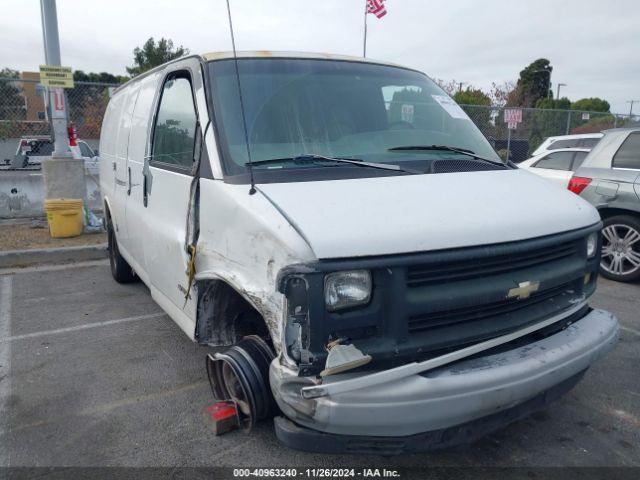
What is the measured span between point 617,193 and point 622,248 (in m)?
0.66

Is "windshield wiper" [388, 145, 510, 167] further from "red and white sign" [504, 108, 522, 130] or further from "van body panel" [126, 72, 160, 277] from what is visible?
"red and white sign" [504, 108, 522, 130]

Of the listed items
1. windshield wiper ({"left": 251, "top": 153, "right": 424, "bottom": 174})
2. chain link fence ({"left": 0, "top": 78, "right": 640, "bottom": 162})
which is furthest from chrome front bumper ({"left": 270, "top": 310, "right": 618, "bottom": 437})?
chain link fence ({"left": 0, "top": 78, "right": 640, "bottom": 162})

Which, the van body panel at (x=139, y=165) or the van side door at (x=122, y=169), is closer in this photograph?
the van body panel at (x=139, y=165)

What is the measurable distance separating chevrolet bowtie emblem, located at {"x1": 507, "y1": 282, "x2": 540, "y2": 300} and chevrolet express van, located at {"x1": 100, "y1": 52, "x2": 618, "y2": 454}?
0.05 feet

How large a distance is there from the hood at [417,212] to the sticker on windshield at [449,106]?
0.98 meters

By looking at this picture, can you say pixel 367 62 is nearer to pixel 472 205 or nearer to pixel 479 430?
pixel 472 205

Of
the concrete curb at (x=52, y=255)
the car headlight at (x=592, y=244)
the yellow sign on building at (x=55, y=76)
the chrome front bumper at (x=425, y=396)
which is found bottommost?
the concrete curb at (x=52, y=255)

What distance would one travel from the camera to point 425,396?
7.27 ft

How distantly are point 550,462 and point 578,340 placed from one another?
68cm

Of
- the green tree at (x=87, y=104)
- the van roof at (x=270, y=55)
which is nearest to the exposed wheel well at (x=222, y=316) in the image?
the van roof at (x=270, y=55)

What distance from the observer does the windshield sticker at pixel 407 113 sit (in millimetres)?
3662

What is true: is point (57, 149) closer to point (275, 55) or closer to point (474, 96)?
point (275, 55)

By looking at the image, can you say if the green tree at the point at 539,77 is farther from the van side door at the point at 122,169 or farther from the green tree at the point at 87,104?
the van side door at the point at 122,169

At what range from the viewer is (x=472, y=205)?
2658mm
